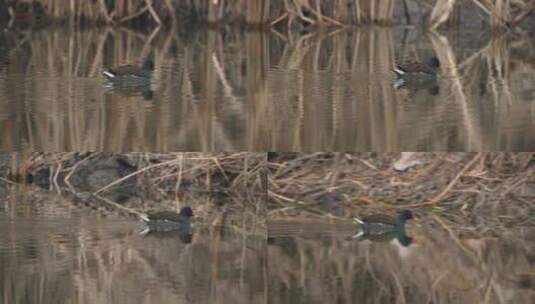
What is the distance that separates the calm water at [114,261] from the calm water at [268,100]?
4.86 feet

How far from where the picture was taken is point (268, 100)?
33.3 ft

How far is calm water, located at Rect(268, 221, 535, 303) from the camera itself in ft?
18.0

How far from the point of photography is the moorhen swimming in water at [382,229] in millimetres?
6391

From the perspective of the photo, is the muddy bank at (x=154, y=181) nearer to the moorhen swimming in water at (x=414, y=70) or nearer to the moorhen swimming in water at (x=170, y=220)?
the moorhen swimming in water at (x=170, y=220)

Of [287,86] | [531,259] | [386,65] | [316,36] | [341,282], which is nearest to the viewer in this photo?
[341,282]

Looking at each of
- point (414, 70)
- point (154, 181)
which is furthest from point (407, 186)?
point (414, 70)

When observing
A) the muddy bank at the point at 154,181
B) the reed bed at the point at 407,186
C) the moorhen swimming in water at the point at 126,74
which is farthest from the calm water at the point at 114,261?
the moorhen swimming in water at the point at 126,74

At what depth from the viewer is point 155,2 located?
1812 cm

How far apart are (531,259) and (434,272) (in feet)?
1.42

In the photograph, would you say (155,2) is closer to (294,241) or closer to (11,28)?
(11,28)

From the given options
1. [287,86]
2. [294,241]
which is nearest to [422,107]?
[287,86]

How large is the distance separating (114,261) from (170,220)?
693mm

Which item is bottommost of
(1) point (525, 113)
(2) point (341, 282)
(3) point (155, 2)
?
(2) point (341, 282)

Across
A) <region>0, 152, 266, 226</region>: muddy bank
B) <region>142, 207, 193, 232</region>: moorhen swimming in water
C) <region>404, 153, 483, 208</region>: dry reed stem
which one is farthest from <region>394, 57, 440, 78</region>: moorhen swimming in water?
<region>142, 207, 193, 232</region>: moorhen swimming in water
